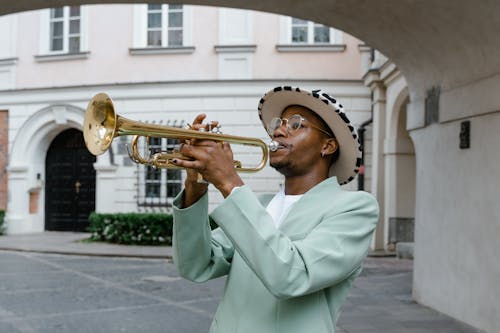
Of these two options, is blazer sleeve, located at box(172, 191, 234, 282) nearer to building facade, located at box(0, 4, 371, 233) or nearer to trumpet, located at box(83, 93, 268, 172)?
trumpet, located at box(83, 93, 268, 172)

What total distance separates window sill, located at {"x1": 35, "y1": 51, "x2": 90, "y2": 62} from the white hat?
14.4 m

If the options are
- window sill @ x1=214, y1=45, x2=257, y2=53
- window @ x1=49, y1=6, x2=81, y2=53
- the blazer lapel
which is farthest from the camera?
window @ x1=49, y1=6, x2=81, y2=53

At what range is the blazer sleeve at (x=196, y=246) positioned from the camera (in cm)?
214

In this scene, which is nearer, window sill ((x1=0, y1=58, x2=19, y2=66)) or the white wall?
the white wall

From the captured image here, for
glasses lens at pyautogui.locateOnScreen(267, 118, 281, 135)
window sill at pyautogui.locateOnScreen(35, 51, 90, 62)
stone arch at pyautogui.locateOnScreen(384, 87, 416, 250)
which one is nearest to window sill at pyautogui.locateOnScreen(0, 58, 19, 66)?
window sill at pyautogui.locateOnScreen(35, 51, 90, 62)

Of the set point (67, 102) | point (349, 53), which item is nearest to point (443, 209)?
point (349, 53)

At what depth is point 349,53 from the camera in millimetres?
14828

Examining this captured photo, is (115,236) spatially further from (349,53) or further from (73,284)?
(349,53)

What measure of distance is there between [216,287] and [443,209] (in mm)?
3384

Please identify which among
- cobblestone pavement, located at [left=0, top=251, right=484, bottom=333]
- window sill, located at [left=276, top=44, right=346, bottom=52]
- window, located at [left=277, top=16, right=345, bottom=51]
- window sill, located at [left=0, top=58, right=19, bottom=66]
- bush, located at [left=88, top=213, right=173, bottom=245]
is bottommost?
cobblestone pavement, located at [left=0, top=251, right=484, bottom=333]

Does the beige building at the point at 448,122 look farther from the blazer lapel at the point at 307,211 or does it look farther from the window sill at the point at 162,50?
the window sill at the point at 162,50

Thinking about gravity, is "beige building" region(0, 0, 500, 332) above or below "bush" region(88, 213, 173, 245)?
above

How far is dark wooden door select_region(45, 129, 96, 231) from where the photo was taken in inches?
682

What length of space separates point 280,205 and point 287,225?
0.18m
